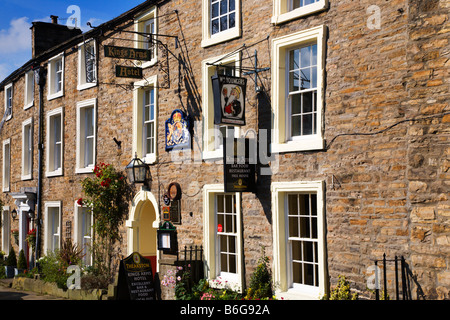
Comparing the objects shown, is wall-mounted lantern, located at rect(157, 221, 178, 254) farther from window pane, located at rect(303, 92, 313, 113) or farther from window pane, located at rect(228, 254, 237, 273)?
window pane, located at rect(303, 92, 313, 113)

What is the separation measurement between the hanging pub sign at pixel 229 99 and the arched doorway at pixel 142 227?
4822 millimetres

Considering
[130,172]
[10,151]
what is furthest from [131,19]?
[10,151]

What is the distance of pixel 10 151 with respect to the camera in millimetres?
25188

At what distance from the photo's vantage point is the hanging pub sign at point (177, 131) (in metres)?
13.5

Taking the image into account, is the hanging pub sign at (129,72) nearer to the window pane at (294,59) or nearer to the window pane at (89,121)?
the window pane at (89,121)

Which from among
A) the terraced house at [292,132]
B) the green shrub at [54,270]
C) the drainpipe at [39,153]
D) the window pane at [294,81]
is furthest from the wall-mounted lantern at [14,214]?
the window pane at [294,81]

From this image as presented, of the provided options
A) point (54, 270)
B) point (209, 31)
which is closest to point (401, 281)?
point (209, 31)

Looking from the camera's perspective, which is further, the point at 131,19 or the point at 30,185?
the point at 30,185

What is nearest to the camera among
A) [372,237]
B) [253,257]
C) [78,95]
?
[372,237]

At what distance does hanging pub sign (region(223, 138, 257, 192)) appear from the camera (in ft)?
36.0

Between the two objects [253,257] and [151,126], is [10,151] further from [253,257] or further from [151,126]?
[253,257]

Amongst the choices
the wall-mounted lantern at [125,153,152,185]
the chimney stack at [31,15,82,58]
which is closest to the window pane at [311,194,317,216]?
the wall-mounted lantern at [125,153,152,185]

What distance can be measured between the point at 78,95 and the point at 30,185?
5.70 m

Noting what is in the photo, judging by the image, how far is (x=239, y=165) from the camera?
11125mm
